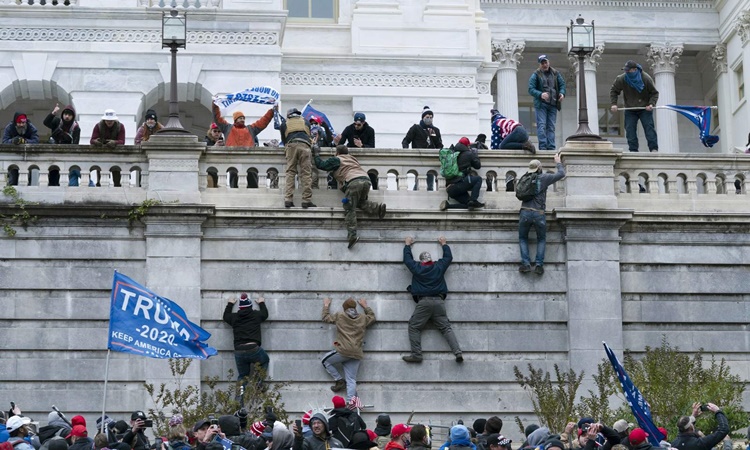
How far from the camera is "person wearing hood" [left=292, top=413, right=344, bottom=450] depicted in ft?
85.8

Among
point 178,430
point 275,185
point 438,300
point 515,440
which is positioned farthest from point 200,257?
point 178,430

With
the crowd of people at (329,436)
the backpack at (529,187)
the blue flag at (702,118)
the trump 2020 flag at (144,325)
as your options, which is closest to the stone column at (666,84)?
the blue flag at (702,118)

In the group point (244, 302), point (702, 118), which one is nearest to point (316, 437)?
point (244, 302)

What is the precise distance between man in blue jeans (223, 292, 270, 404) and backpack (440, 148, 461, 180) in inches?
177

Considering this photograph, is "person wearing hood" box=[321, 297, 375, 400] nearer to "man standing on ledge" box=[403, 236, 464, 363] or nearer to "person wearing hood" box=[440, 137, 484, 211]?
"man standing on ledge" box=[403, 236, 464, 363]

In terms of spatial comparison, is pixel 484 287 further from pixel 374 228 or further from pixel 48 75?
pixel 48 75

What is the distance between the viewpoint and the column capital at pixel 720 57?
67.9 m

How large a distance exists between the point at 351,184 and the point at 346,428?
809 centimetres

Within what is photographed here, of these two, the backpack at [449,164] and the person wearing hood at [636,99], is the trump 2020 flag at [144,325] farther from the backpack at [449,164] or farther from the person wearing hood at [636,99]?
the person wearing hood at [636,99]

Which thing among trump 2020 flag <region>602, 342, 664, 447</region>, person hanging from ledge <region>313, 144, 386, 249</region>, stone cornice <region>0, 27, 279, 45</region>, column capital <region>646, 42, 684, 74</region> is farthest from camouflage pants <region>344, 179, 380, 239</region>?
column capital <region>646, 42, 684, 74</region>

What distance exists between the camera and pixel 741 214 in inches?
1444

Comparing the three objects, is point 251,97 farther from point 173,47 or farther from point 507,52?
point 507,52

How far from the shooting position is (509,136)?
37719mm

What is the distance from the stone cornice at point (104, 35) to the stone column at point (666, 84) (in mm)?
23018
